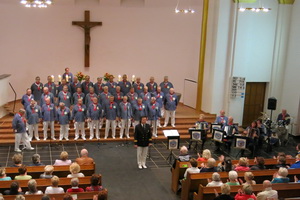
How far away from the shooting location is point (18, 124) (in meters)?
12.1

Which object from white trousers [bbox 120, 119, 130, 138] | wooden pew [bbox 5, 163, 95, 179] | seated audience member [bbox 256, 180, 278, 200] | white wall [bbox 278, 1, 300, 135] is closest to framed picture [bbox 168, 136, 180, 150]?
wooden pew [bbox 5, 163, 95, 179]

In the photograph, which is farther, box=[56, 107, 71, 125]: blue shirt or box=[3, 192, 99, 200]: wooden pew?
box=[56, 107, 71, 125]: blue shirt

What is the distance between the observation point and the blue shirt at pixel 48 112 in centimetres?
1296

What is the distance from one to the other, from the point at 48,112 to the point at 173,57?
750 centimetres

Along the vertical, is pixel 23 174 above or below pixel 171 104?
below

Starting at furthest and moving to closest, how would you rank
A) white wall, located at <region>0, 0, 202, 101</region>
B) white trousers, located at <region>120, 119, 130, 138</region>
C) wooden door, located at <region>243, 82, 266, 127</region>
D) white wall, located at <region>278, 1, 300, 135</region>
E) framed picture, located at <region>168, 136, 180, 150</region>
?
white wall, located at <region>0, 0, 202, 101</region>
wooden door, located at <region>243, 82, 266, 127</region>
white wall, located at <region>278, 1, 300, 135</region>
white trousers, located at <region>120, 119, 130, 138</region>
framed picture, located at <region>168, 136, 180, 150</region>

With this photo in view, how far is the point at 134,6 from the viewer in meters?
17.6

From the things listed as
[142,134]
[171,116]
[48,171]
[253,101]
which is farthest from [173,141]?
[253,101]

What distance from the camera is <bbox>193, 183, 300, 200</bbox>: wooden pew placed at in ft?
25.1

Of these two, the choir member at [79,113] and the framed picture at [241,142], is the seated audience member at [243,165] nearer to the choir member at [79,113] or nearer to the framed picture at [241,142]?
the framed picture at [241,142]

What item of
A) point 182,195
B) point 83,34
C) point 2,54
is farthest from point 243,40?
point 2,54

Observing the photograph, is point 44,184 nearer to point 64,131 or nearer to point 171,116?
point 64,131

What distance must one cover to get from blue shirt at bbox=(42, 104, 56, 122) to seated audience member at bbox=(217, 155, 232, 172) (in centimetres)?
665

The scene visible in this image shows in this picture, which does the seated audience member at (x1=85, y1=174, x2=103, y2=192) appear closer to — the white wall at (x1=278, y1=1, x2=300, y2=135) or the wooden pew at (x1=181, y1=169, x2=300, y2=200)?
the wooden pew at (x1=181, y1=169, x2=300, y2=200)
